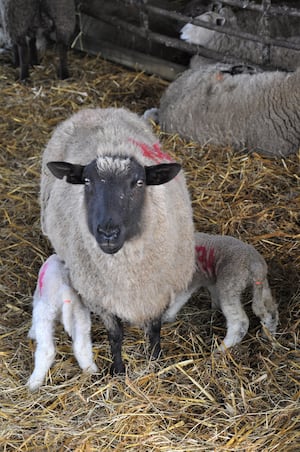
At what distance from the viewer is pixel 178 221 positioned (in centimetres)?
363

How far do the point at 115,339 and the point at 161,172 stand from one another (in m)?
0.99

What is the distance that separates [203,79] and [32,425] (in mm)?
3746

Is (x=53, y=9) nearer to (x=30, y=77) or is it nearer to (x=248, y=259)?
(x=30, y=77)

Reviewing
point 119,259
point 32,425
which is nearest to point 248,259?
point 119,259

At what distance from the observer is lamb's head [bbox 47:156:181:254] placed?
9.81 feet

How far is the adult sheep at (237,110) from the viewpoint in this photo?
18.4ft

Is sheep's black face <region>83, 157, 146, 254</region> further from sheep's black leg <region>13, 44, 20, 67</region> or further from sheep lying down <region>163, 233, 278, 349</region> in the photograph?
sheep's black leg <region>13, 44, 20, 67</region>

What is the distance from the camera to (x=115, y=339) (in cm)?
363

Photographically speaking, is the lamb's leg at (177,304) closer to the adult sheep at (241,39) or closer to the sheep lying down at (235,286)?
the sheep lying down at (235,286)

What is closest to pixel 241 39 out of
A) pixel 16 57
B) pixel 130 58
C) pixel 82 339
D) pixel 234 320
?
pixel 130 58

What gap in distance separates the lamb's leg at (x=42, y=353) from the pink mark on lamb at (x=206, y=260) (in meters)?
1.06

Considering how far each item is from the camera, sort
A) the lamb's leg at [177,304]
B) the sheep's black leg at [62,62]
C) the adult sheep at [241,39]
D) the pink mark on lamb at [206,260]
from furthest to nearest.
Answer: the sheep's black leg at [62,62], the adult sheep at [241,39], the pink mark on lamb at [206,260], the lamb's leg at [177,304]

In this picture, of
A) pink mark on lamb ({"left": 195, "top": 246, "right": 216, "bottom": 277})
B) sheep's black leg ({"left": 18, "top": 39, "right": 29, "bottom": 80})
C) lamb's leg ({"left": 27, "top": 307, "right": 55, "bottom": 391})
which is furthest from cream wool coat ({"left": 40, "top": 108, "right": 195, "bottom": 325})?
sheep's black leg ({"left": 18, "top": 39, "right": 29, "bottom": 80})

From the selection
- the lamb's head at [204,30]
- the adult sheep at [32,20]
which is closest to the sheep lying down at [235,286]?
the lamb's head at [204,30]
